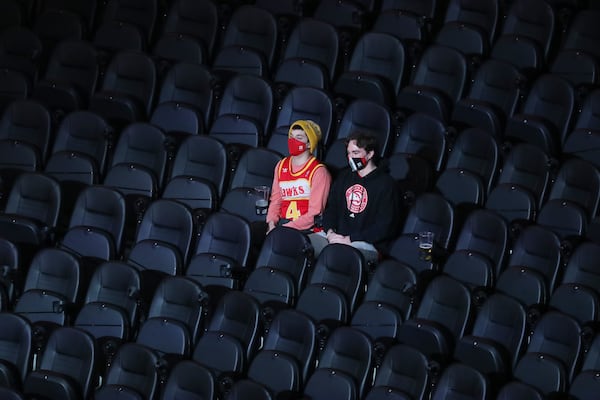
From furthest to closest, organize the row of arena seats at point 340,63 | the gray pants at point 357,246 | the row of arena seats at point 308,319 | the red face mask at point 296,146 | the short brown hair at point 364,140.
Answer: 1. the row of arena seats at point 340,63
2. the red face mask at point 296,146
3. the gray pants at point 357,246
4. the short brown hair at point 364,140
5. the row of arena seats at point 308,319

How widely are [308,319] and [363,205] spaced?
2.66 feet

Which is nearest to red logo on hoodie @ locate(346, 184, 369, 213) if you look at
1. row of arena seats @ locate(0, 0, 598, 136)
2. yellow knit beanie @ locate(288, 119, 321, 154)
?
yellow knit beanie @ locate(288, 119, 321, 154)

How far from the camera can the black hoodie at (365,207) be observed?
9.27m

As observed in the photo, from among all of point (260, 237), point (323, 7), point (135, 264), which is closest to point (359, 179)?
point (260, 237)

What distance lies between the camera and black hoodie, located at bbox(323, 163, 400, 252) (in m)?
9.27

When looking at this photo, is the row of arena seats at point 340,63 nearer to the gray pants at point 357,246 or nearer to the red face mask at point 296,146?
the red face mask at point 296,146

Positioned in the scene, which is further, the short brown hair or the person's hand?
the person's hand

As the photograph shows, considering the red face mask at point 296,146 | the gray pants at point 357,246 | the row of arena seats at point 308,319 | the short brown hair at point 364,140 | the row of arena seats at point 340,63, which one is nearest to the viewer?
the row of arena seats at point 308,319

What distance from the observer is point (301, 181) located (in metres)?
9.50

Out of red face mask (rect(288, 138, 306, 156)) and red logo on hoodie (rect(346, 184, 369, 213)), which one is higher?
red face mask (rect(288, 138, 306, 156))

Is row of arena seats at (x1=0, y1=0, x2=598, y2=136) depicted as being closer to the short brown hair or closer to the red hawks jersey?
the red hawks jersey

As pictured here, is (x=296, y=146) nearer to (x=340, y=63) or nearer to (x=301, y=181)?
(x=301, y=181)

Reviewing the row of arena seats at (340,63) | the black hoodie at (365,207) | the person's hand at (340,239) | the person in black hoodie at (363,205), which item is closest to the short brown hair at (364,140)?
the person in black hoodie at (363,205)

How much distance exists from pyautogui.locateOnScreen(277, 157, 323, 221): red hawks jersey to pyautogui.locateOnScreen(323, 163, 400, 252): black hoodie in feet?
0.55
